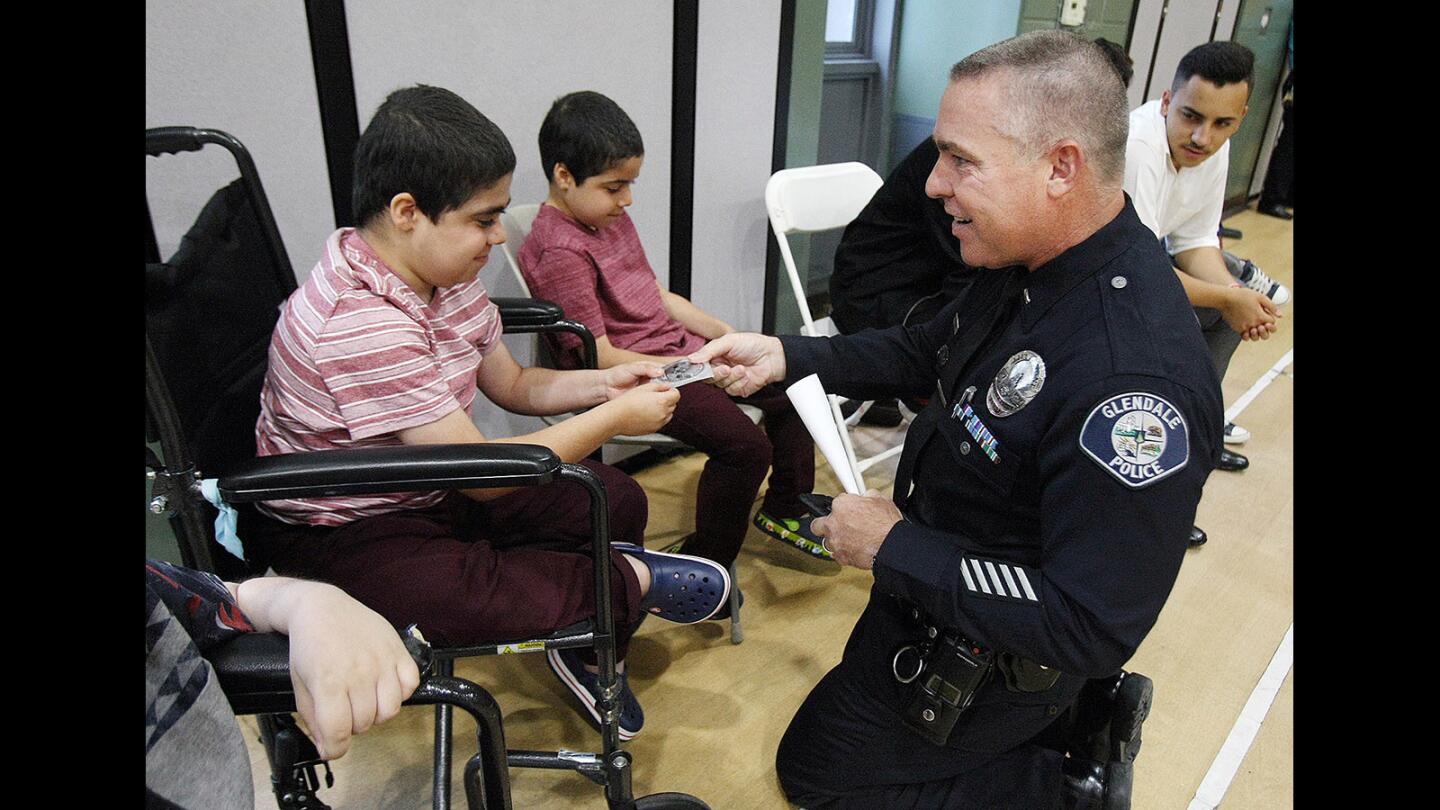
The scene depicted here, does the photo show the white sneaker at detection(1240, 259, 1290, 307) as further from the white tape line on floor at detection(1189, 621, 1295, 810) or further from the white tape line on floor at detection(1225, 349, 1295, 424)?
the white tape line on floor at detection(1189, 621, 1295, 810)

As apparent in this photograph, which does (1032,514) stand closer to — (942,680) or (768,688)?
(942,680)

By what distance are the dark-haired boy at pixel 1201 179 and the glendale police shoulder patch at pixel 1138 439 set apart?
1125mm

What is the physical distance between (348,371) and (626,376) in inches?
22.1

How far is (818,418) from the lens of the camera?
5.06 feet

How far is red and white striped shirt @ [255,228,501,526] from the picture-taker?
1.18 m

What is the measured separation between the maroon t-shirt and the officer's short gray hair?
1.03m

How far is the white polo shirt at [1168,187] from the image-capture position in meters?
2.16

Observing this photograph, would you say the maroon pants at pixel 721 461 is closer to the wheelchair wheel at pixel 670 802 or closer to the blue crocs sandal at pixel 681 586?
the blue crocs sandal at pixel 681 586

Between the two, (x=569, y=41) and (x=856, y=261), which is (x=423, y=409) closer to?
(x=569, y=41)

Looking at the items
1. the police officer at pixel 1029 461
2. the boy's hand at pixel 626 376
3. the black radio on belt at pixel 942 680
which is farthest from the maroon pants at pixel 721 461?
the black radio on belt at pixel 942 680

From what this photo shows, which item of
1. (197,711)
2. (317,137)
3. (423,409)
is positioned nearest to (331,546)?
(423,409)

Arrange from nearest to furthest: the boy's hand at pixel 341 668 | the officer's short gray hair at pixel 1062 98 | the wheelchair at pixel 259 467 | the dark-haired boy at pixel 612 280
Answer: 1. the boy's hand at pixel 341 668
2. the wheelchair at pixel 259 467
3. the officer's short gray hair at pixel 1062 98
4. the dark-haired boy at pixel 612 280

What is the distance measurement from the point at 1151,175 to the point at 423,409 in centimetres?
193

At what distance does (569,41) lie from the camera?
202 centimetres
